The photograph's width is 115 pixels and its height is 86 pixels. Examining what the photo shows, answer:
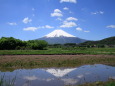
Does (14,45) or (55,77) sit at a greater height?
(14,45)

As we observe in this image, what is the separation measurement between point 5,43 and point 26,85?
5947 centimetres

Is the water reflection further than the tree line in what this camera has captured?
No

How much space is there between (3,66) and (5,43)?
48323 millimetres

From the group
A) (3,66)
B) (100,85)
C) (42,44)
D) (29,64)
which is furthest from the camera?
(42,44)

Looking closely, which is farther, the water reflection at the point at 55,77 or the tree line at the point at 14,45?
the tree line at the point at 14,45

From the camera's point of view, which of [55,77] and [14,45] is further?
[14,45]

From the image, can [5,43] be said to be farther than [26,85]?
Yes

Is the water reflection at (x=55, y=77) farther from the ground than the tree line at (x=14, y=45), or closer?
closer

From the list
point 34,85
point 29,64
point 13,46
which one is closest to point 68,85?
point 34,85

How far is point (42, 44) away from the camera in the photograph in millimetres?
74062

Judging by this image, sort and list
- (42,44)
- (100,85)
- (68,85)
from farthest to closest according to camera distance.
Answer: (42,44) → (68,85) → (100,85)

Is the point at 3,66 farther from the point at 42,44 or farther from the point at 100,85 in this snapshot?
the point at 42,44

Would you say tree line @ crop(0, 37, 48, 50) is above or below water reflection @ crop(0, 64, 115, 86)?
above

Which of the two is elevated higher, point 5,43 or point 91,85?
point 5,43
